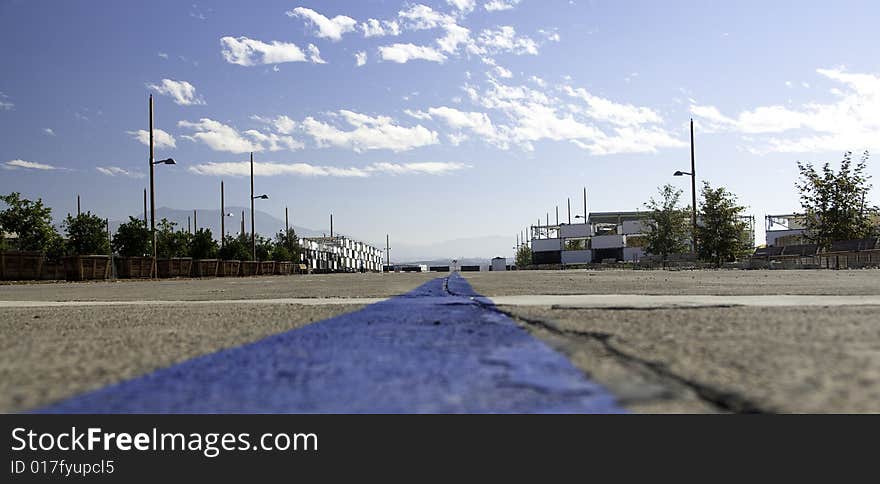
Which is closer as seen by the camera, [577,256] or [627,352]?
[627,352]

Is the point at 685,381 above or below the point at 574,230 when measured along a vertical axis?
below

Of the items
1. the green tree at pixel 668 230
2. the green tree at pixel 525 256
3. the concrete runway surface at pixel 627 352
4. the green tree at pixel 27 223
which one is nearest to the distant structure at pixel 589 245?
the green tree at pixel 525 256

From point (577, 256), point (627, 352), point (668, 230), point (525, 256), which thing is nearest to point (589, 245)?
point (577, 256)

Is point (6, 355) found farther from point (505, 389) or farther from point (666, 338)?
point (666, 338)

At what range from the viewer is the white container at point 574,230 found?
133 m

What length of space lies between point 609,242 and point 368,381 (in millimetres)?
128463

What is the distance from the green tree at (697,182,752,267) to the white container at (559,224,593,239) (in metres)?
85.5

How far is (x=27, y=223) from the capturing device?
43969mm

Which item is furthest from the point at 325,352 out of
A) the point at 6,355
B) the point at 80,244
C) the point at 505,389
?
the point at 80,244

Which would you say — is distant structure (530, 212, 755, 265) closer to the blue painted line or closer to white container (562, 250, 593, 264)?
white container (562, 250, 593, 264)

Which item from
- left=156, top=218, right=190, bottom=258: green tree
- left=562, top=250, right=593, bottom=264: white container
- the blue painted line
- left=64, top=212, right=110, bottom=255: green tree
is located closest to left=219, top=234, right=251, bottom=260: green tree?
left=156, top=218, right=190, bottom=258: green tree

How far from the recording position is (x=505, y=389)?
2455mm

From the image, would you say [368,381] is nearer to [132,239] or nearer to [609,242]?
[132,239]
